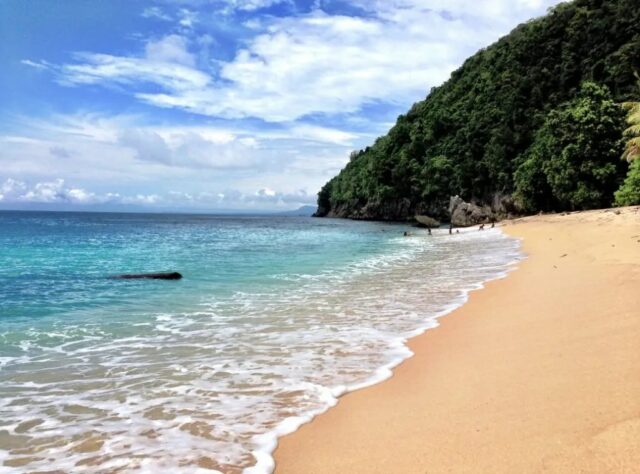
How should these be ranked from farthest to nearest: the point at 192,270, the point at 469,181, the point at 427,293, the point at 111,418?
the point at 469,181, the point at 192,270, the point at 427,293, the point at 111,418

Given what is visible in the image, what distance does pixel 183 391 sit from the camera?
5.85 metres

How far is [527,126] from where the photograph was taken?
70688mm

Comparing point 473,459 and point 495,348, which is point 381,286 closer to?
point 495,348

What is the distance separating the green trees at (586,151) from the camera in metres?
45.7

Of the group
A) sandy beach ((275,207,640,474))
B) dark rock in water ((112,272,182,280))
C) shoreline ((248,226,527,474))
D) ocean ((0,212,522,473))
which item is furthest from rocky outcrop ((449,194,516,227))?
sandy beach ((275,207,640,474))

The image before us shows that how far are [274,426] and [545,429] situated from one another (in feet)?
8.38

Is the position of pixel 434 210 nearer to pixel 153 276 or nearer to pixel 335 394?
pixel 153 276

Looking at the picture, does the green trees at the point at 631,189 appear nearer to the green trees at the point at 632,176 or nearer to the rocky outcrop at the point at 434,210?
the green trees at the point at 632,176

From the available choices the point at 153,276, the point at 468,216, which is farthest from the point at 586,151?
the point at 153,276

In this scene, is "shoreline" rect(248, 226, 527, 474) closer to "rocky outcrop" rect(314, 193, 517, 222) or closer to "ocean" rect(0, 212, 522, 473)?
"ocean" rect(0, 212, 522, 473)

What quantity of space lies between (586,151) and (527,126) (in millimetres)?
26009

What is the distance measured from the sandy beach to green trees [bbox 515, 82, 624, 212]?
44473mm

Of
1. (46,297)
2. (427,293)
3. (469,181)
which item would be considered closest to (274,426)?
(427,293)

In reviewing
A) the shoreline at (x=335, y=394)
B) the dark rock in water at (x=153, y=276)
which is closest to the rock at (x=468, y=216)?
the dark rock in water at (x=153, y=276)
